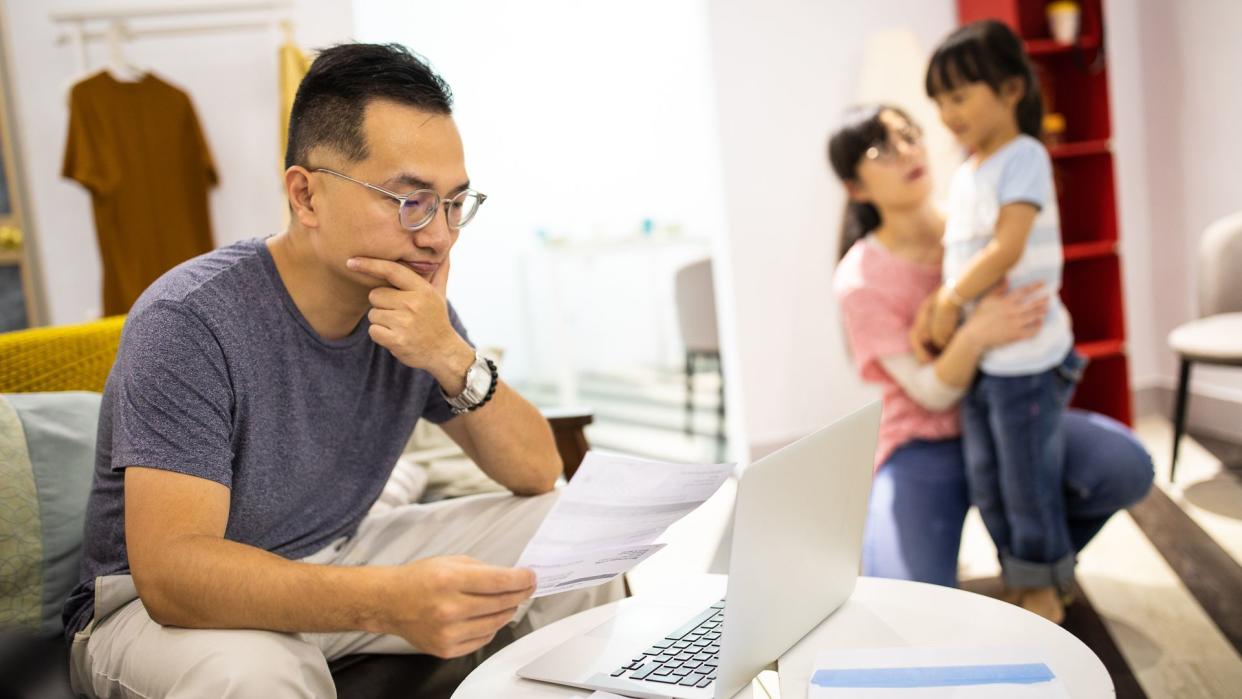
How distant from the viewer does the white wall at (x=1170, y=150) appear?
12.0 feet

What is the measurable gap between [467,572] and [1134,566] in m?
2.12

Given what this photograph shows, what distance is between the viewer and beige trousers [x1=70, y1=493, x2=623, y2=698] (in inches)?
41.2

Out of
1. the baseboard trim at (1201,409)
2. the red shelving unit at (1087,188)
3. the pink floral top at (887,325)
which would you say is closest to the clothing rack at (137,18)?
the pink floral top at (887,325)

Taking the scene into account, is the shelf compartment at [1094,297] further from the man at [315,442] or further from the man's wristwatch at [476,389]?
the man's wristwatch at [476,389]

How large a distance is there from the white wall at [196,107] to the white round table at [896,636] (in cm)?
277

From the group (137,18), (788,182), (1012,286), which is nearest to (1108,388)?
(788,182)

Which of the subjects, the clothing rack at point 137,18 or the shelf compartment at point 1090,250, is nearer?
the clothing rack at point 137,18

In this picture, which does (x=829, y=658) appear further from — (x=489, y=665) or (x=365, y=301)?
(x=365, y=301)

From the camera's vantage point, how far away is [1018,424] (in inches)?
82.3

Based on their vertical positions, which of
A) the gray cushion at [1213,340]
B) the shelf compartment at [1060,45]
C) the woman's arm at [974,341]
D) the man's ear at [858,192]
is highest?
the shelf compartment at [1060,45]

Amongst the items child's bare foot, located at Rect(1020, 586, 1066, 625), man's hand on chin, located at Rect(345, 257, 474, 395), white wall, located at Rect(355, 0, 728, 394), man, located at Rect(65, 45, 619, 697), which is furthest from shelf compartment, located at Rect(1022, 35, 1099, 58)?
man's hand on chin, located at Rect(345, 257, 474, 395)

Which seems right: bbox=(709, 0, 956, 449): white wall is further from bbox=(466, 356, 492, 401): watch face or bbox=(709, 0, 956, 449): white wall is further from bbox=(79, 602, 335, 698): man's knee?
bbox=(79, 602, 335, 698): man's knee

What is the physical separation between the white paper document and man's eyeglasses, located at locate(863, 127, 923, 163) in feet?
4.94

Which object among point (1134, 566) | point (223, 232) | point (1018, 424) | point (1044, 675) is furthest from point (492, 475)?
point (223, 232)
